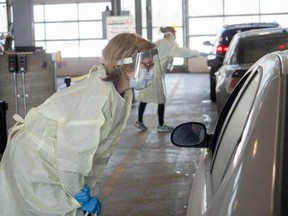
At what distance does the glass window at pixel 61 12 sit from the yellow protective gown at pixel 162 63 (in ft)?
67.9

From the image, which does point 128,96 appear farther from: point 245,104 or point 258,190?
point 258,190

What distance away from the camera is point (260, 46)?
373 inches

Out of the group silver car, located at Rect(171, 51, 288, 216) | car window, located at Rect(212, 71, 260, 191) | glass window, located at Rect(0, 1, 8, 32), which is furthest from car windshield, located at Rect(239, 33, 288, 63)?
glass window, located at Rect(0, 1, 8, 32)

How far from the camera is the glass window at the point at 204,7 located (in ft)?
95.7

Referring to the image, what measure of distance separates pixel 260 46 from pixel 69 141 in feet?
22.2

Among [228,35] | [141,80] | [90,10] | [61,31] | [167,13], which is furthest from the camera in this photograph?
[61,31]

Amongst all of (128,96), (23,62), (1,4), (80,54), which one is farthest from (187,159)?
(80,54)

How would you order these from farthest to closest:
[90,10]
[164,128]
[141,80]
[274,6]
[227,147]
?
[90,10], [274,6], [164,128], [141,80], [227,147]

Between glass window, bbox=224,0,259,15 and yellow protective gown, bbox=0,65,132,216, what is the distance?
86.4 feet

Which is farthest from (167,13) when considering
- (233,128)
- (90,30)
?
(233,128)

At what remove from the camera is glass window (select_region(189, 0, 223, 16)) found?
2917 centimetres

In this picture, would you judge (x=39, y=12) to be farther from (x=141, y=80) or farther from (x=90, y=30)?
(x=141, y=80)

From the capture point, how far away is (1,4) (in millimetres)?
26531

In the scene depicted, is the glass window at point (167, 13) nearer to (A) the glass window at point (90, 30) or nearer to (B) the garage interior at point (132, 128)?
(A) the glass window at point (90, 30)
